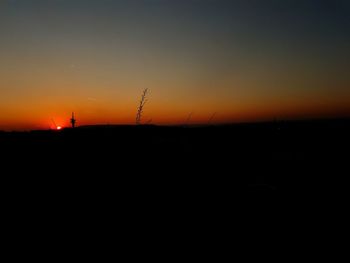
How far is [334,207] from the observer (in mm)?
4723

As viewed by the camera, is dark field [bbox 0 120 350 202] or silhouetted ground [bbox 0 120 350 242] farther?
dark field [bbox 0 120 350 202]

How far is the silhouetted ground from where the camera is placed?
12.7ft

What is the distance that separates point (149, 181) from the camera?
15.1ft

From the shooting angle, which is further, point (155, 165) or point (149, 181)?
point (155, 165)

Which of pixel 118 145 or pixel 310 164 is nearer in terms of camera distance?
pixel 118 145

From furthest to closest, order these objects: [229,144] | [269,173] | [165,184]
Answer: [229,144] → [269,173] → [165,184]

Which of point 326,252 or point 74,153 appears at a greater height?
point 74,153

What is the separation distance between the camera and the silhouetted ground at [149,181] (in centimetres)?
386

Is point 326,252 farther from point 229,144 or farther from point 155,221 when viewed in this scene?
point 229,144

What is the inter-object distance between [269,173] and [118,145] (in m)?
3.22

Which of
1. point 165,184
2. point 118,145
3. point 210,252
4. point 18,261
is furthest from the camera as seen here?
point 118,145

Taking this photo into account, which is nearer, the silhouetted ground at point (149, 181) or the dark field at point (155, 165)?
the silhouetted ground at point (149, 181)

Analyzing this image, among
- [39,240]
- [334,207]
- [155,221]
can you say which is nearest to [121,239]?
[155,221]

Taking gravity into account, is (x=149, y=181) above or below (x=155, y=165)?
below
